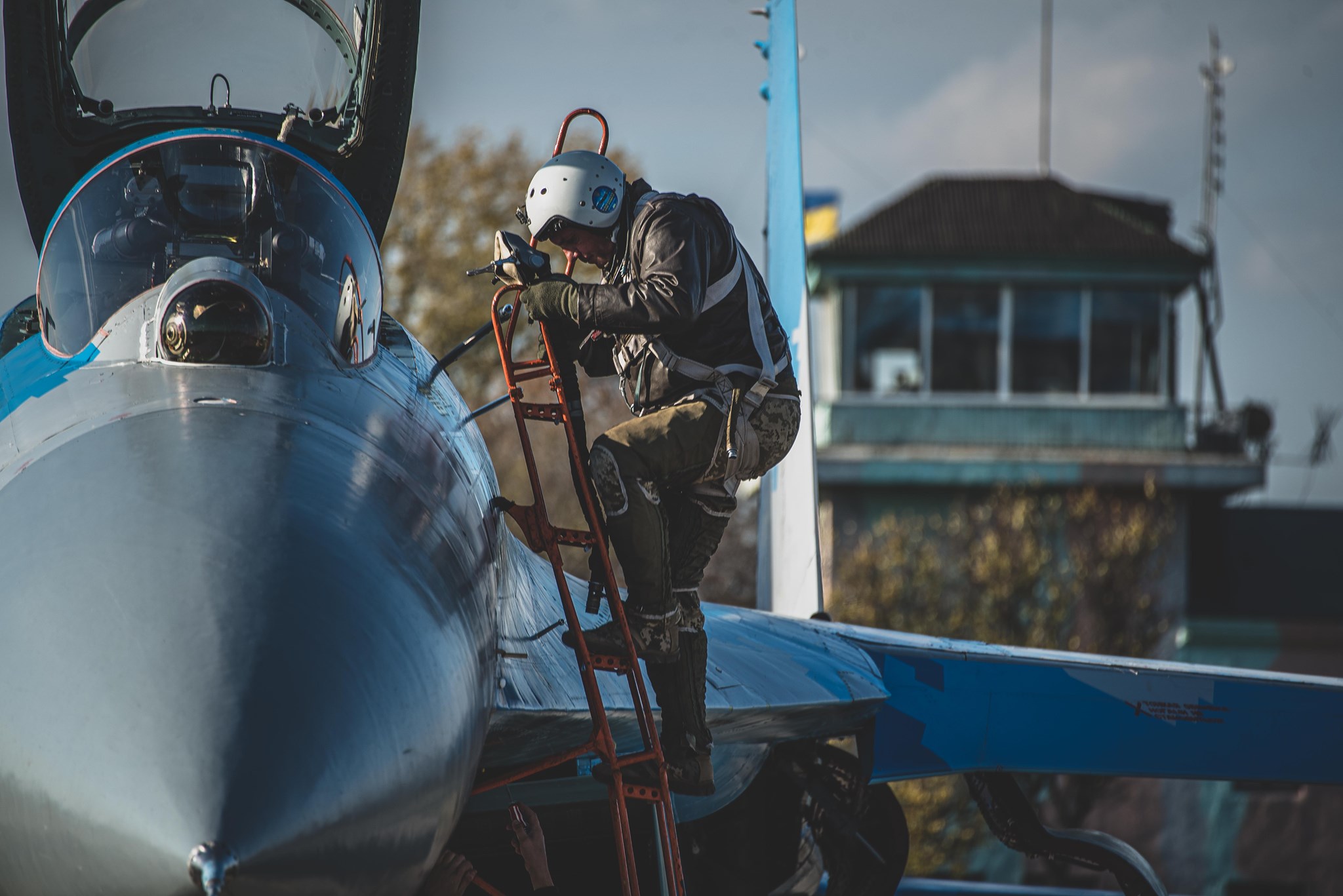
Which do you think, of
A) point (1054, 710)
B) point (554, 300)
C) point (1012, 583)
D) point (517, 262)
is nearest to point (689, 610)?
point (554, 300)

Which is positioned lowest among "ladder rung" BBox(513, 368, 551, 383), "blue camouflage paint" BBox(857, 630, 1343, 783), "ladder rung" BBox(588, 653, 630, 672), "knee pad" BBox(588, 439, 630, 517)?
"blue camouflage paint" BBox(857, 630, 1343, 783)

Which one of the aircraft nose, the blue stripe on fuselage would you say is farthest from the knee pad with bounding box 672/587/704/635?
the blue stripe on fuselage

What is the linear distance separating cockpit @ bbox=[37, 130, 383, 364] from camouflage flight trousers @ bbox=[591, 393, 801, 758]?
829 millimetres

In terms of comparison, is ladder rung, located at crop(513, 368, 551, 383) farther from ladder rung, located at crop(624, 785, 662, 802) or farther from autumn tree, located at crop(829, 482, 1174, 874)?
autumn tree, located at crop(829, 482, 1174, 874)

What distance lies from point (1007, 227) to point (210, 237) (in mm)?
24579

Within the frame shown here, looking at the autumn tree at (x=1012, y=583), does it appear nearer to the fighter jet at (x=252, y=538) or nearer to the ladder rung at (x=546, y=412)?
the fighter jet at (x=252, y=538)

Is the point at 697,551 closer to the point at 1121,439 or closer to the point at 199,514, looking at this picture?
the point at 199,514

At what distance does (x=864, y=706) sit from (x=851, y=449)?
772 inches

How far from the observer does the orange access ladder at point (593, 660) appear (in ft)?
12.7

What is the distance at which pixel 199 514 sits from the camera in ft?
9.14

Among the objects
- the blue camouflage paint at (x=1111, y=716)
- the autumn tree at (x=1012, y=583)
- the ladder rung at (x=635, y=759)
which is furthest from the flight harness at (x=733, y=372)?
the autumn tree at (x=1012, y=583)

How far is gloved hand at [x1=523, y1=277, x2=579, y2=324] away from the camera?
4.25 metres

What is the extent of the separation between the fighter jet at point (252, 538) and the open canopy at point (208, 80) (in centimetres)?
1

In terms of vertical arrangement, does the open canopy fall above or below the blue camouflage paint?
above
